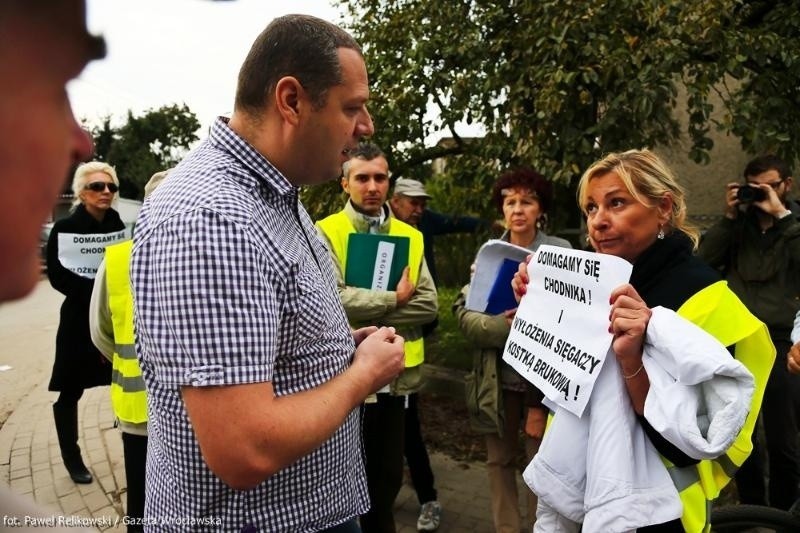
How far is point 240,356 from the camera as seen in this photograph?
108 cm

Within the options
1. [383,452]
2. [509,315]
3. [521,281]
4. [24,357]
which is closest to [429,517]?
[383,452]

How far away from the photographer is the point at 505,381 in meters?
3.12

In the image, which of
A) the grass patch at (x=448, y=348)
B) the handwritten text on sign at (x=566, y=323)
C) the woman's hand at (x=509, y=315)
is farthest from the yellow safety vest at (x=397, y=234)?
the grass patch at (x=448, y=348)

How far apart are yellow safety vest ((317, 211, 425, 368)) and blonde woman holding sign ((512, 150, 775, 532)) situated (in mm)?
1352

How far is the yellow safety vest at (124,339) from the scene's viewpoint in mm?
2775

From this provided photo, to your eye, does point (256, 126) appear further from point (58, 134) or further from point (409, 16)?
point (409, 16)

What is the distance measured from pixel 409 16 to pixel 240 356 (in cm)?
452

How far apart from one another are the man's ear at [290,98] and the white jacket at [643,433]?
1.08 metres

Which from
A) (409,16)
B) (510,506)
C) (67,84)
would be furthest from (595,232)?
(409,16)

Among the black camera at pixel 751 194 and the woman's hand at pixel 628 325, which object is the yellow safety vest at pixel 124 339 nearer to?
the woman's hand at pixel 628 325

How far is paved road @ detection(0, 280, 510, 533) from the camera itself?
369 centimetres

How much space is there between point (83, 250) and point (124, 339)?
123cm

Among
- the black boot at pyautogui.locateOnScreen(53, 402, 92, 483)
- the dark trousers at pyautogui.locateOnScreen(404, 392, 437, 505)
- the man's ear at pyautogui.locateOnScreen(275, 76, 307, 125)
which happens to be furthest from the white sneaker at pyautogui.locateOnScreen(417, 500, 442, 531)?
the man's ear at pyautogui.locateOnScreen(275, 76, 307, 125)

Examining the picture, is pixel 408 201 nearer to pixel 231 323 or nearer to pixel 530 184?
pixel 530 184
